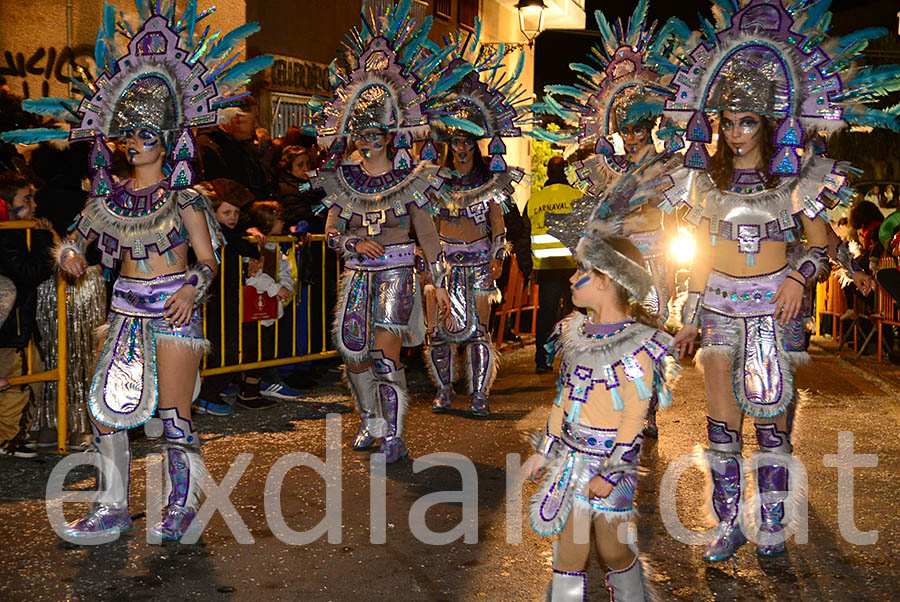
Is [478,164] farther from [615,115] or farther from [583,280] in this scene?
[583,280]

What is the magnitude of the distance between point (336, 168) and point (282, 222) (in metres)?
2.34


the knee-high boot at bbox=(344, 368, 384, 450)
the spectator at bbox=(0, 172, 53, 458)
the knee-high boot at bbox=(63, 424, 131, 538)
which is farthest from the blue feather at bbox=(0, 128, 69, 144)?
the knee-high boot at bbox=(344, 368, 384, 450)

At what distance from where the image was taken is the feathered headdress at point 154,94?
499 centimetres

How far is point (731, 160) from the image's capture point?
5074mm

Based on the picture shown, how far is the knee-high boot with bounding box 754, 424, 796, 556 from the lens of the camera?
4.93 meters

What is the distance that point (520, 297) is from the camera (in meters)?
13.7

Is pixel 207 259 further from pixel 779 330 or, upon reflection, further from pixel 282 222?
pixel 282 222

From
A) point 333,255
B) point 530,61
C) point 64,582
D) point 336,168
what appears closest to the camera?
point 64,582

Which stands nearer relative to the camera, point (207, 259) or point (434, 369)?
point (207, 259)

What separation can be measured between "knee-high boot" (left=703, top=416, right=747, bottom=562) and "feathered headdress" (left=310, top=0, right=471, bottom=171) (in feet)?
9.06

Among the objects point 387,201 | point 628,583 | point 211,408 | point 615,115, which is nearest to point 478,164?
point 615,115

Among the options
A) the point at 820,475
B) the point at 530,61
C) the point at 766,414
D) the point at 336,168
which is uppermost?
the point at 530,61

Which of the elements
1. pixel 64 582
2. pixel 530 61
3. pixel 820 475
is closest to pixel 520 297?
pixel 820 475

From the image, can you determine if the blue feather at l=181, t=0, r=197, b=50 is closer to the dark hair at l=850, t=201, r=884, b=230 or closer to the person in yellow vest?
the person in yellow vest
